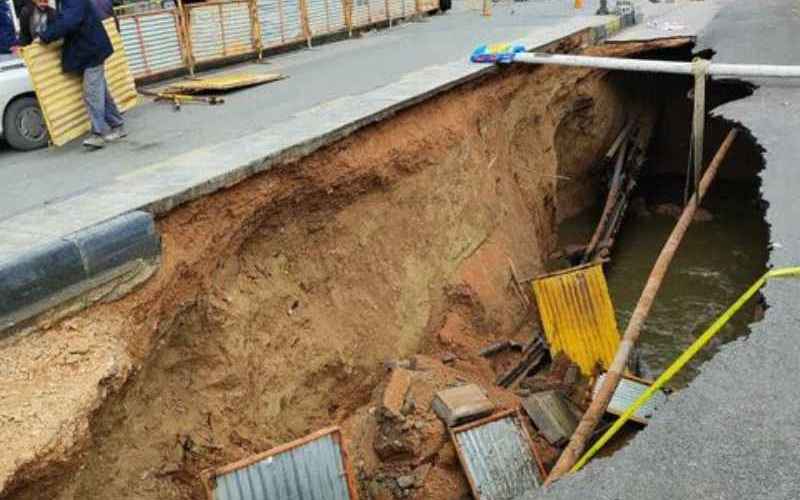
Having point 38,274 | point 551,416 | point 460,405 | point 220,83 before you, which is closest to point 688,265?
point 551,416

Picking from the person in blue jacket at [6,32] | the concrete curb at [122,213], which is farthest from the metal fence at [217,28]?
the concrete curb at [122,213]

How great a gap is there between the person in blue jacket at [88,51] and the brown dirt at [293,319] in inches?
106

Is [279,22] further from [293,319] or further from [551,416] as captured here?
[551,416]

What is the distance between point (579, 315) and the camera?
29.9 feet

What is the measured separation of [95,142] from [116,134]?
0.36 metres

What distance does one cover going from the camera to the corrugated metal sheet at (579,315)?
29.5 ft

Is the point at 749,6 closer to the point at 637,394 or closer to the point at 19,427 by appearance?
the point at 637,394

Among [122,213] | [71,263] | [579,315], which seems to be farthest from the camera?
[579,315]

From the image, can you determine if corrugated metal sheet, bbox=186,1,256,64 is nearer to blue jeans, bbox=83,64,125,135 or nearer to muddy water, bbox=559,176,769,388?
blue jeans, bbox=83,64,125,135

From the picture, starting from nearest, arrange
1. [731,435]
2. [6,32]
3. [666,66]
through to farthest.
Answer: [731,435]
[666,66]
[6,32]

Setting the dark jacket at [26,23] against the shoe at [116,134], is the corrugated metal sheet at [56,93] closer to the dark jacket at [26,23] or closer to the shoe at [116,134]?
the shoe at [116,134]

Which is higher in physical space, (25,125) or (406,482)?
(25,125)

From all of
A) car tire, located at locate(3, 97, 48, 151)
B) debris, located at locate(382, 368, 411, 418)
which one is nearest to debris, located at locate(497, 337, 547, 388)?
debris, located at locate(382, 368, 411, 418)

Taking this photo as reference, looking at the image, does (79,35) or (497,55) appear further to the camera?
(497,55)
